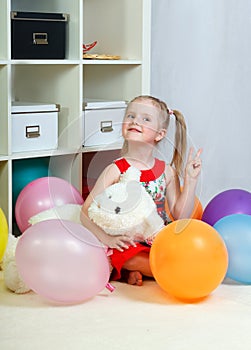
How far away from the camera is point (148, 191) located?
203 centimetres

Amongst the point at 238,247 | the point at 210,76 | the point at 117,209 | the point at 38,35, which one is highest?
the point at 38,35

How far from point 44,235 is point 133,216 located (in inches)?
10.9

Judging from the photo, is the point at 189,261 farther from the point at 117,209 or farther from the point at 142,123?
the point at 142,123

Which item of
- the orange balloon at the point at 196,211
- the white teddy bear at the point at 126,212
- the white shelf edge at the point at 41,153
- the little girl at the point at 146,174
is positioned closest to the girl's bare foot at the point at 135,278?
the little girl at the point at 146,174

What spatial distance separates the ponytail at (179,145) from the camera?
2.08m

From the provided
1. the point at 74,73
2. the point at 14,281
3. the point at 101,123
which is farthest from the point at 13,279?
the point at 74,73

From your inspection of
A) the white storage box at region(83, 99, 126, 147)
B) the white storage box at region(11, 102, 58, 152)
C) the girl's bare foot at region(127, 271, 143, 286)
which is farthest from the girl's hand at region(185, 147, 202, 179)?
the white storage box at region(11, 102, 58, 152)

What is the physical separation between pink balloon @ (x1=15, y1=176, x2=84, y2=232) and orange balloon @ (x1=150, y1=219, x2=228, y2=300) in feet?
1.42

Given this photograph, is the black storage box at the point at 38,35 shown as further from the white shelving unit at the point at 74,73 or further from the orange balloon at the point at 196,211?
the orange balloon at the point at 196,211

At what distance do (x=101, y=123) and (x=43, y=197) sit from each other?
0.30 meters

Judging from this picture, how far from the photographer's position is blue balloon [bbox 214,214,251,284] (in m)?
1.92

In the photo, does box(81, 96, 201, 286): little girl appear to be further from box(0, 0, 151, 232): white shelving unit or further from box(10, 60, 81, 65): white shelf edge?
box(10, 60, 81, 65): white shelf edge

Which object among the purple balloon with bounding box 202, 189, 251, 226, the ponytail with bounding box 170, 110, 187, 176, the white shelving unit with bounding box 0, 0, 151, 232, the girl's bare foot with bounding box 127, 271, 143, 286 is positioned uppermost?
the white shelving unit with bounding box 0, 0, 151, 232

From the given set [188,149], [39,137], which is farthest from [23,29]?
[188,149]
